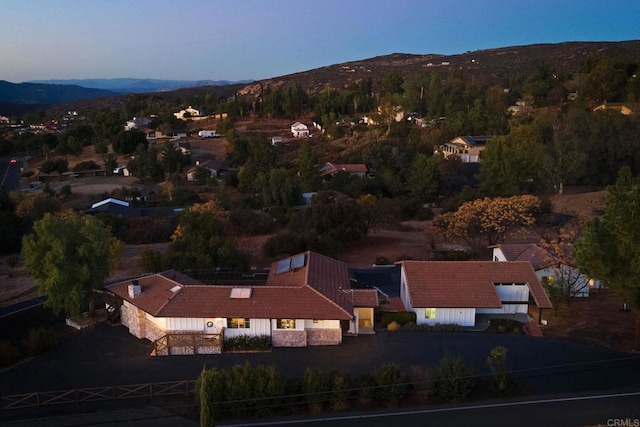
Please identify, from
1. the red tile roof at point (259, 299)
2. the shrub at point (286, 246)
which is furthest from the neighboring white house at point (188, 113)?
the red tile roof at point (259, 299)

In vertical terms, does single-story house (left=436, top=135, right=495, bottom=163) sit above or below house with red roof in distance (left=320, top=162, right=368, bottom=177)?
above

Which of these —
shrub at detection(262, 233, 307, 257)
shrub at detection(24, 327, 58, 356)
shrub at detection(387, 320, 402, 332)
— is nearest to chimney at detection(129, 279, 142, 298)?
shrub at detection(24, 327, 58, 356)

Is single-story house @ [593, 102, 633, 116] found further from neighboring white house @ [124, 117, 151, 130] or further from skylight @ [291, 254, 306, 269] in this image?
neighboring white house @ [124, 117, 151, 130]

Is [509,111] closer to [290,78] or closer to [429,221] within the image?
[429,221]

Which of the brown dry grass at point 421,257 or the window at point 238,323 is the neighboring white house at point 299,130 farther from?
the window at point 238,323

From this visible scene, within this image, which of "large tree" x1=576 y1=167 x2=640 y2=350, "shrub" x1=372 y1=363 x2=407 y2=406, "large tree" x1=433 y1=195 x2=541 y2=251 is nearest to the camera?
"shrub" x1=372 y1=363 x2=407 y2=406
